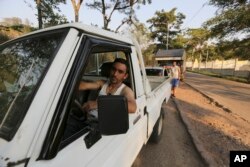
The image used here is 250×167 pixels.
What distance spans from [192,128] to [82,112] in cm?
477

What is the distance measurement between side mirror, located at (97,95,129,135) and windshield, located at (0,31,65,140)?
1.35 feet

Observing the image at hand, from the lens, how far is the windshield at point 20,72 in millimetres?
1362

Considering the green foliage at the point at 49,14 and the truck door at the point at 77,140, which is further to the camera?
the green foliage at the point at 49,14

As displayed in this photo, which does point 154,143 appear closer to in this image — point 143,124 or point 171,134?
point 171,134

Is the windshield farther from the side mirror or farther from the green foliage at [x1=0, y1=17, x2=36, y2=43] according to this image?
the green foliage at [x1=0, y1=17, x2=36, y2=43]

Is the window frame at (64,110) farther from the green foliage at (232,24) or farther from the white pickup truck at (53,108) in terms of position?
the green foliage at (232,24)

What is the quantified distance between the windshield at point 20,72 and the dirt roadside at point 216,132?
357 centimetres

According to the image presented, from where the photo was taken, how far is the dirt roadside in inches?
184

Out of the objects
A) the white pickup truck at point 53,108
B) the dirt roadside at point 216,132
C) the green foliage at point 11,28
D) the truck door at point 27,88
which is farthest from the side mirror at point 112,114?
the green foliage at point 11,28

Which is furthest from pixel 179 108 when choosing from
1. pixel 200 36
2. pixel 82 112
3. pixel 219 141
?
pixel 200 36

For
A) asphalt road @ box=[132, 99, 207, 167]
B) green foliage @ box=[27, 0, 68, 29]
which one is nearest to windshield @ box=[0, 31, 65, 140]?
asphalt road @ box=[132, 99, 207, 167]

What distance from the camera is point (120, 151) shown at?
6.68ft

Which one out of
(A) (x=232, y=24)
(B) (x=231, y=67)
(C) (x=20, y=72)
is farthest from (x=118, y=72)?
(B) (x=231, y=67)

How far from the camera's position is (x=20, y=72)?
1743mm
